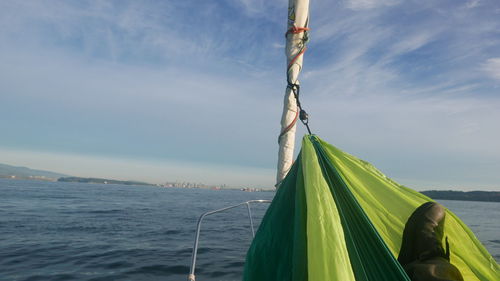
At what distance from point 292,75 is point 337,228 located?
2.58m

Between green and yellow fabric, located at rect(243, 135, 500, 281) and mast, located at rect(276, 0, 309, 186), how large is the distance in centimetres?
74

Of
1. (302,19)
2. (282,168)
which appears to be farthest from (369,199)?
(302,19)

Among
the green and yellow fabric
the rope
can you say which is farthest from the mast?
the green and yellow fabric

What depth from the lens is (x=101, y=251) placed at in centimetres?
1309

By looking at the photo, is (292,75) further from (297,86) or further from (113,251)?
(113,251)

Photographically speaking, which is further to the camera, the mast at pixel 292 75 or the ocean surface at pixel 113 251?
the ocean surface at pixel 113 251

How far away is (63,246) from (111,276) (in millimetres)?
6067

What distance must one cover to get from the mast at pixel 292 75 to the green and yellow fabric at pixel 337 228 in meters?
0.74

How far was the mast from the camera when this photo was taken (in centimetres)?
397

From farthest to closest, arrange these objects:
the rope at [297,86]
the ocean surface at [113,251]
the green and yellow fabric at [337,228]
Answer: the ocean surface at [113,251] → the rope at [297,86] → the green and yellow fabric at [337,228]

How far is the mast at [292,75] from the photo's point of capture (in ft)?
13.0

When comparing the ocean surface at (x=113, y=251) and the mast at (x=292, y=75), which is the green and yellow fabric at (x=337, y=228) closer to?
the mast at (x=292, y=75)

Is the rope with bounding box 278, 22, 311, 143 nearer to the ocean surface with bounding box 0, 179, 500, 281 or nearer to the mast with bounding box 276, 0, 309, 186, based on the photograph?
the mast with bounding box 276, 0, 309, 186

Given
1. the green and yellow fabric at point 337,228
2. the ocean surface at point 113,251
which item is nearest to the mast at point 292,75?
the green and yellow fabric at point 337,228
